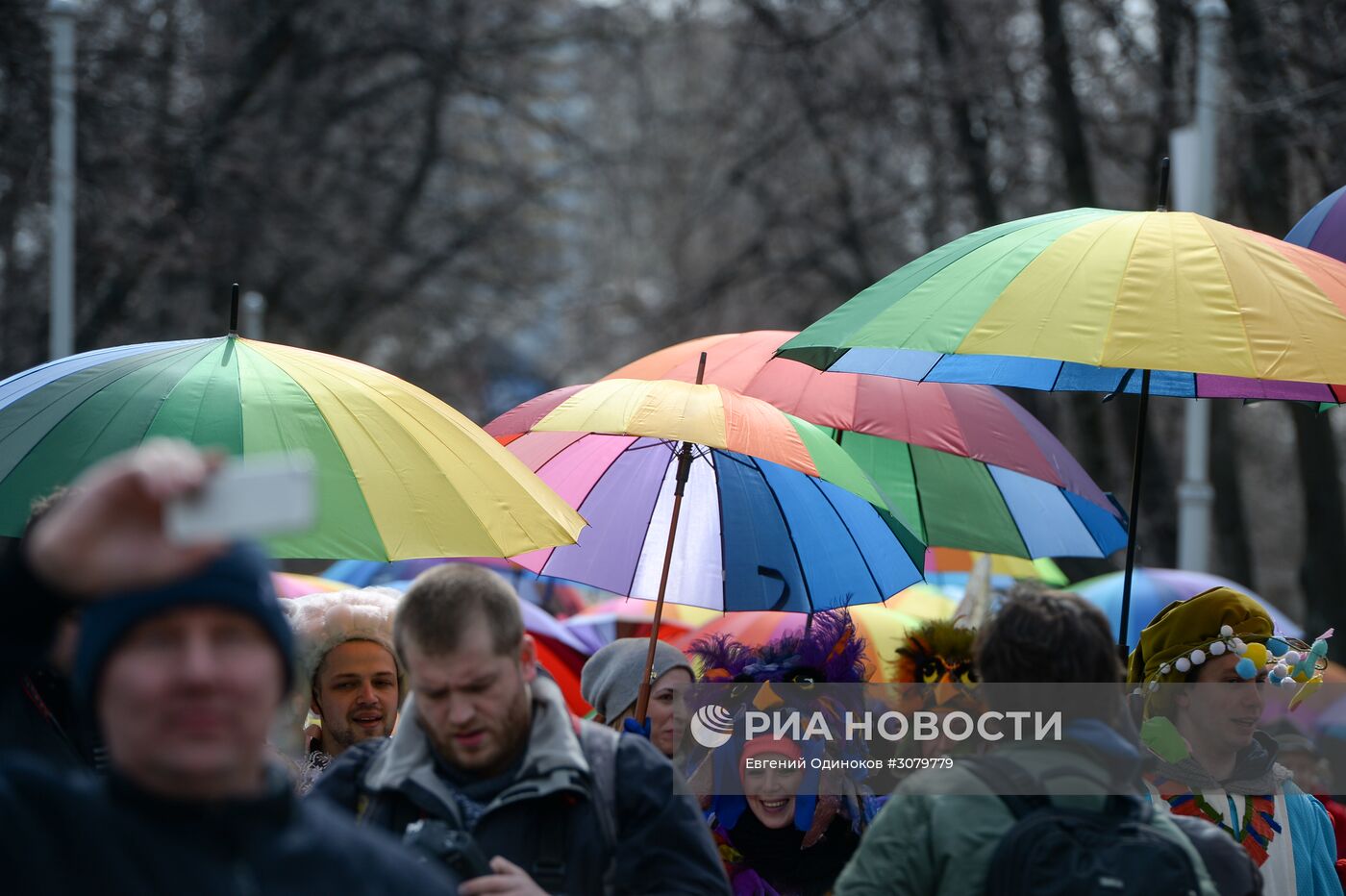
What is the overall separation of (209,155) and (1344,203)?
10.4 m

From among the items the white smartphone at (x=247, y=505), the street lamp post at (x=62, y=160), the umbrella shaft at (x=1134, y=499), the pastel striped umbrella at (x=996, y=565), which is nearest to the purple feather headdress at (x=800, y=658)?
the umbrella shaft at (x=1134, y=499)

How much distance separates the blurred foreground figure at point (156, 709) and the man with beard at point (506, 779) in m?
0.79

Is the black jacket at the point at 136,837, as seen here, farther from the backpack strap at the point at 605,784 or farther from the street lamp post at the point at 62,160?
the street lamp post at the point at 62,160

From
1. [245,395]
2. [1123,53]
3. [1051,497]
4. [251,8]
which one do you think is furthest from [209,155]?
[245,395]

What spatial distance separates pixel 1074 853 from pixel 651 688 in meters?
2.44

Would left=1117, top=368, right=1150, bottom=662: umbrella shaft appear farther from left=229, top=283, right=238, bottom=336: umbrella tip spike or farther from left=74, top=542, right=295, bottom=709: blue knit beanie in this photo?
left=74, top=542, right=295, bottom=709: blue knit beanie

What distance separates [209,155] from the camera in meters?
14.0

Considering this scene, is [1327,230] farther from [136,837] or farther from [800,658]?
[136,837]

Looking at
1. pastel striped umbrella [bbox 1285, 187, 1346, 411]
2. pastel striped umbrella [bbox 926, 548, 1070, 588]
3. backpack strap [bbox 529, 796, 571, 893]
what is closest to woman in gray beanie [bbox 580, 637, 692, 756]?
backpack strap [bbox 529, 796, 571, 893]

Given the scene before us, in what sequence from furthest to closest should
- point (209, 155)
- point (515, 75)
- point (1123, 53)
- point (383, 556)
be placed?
point (515, 75) < point (209, 155) < point (1123, 53) < point (383, 556)

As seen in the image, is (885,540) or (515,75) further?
(515,75)

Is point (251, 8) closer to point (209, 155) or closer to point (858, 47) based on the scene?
point (209, 155)

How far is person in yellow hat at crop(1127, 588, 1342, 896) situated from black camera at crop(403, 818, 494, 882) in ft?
7.09

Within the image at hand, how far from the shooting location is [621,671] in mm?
5164
